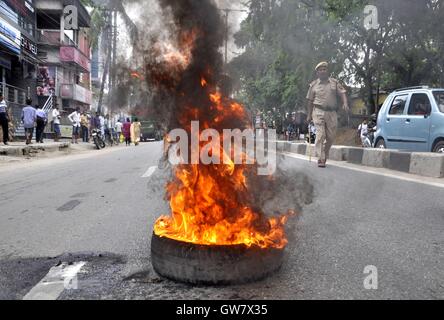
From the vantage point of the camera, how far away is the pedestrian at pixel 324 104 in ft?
30.3

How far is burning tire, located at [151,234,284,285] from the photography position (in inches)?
102

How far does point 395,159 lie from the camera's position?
32.7 feet

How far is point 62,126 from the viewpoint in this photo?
26375 millimetres

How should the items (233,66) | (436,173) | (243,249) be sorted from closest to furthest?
1. (243,249)
2. (233,66)
3. (436,173)

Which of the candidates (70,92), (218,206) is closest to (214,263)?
(218,206)

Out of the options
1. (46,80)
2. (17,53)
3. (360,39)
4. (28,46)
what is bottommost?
(46,80)

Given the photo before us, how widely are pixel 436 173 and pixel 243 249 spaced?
6.87 metres

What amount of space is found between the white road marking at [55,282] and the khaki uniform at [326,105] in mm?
7071

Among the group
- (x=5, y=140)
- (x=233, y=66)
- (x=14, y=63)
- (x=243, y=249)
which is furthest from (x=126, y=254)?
(x=14, y=63)

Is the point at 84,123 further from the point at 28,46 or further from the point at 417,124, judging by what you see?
the point at 417,124

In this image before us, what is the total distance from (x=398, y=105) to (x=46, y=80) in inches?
950

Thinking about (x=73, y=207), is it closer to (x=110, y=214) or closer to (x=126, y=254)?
(x=110, y=214)
